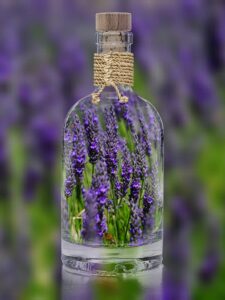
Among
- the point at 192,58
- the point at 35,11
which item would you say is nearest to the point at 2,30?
the point at 35,11

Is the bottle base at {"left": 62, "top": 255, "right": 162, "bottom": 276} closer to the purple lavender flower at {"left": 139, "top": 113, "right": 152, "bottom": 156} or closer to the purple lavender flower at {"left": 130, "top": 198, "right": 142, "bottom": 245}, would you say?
the purple lavender flower at {"left": 130, "top": 198, "right": 142, "bottom": 245}

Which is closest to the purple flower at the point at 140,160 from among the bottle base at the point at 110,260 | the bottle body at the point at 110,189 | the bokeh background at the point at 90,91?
the bottle body at the point at 110,189

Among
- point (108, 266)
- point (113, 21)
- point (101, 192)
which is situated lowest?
point (108, 266)

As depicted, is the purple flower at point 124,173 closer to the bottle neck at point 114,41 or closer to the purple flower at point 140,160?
the purple flower at point 140,160

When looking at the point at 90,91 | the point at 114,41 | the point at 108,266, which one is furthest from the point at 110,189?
the point at 90,91

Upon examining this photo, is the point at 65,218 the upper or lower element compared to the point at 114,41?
lower

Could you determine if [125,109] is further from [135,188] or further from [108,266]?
[108,266]

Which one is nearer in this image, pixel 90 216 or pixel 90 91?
pixel 90 216
